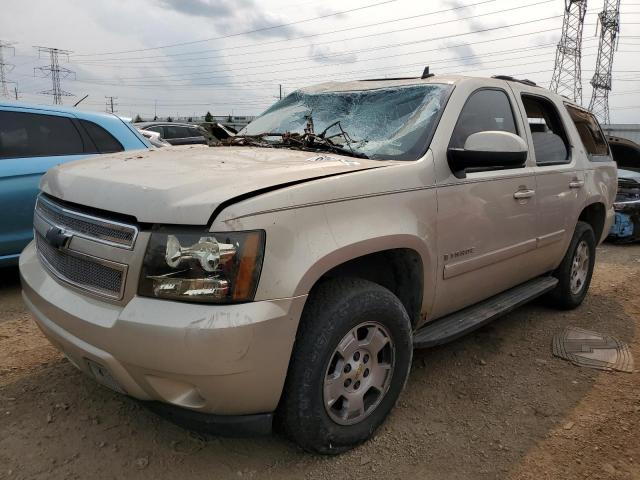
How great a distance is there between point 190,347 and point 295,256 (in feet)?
1.70

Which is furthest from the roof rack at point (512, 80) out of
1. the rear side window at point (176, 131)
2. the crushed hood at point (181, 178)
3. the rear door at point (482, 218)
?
the rear side window at point (176, 131)

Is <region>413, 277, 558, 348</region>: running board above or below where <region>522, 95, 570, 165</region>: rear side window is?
below

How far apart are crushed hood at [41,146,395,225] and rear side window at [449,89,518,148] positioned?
2.34 feet

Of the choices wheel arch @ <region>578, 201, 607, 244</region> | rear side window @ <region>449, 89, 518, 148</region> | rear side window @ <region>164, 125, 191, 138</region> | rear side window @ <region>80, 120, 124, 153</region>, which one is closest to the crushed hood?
rear side window @ <region>449, 89, 518, 148</region>

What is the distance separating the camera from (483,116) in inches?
127

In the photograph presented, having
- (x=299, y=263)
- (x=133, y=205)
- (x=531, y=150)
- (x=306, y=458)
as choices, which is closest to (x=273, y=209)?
(x=299, y=263)

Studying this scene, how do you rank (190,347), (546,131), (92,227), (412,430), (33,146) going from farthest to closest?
(33,146) → (546,131) → (412,430) → (92,227) → (190,347)

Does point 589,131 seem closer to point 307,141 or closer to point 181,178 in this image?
point 307,141

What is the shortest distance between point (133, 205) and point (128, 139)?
134 inches

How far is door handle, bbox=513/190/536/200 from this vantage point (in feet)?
10.7

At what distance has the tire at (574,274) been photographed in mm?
4285

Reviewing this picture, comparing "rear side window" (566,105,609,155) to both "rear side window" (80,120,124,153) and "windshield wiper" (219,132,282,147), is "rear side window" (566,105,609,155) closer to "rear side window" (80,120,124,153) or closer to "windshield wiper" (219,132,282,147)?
"windshield wiper" (219,132,282,147)

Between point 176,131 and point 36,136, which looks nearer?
point 36,136

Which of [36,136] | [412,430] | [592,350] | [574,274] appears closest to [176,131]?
[36,136]
